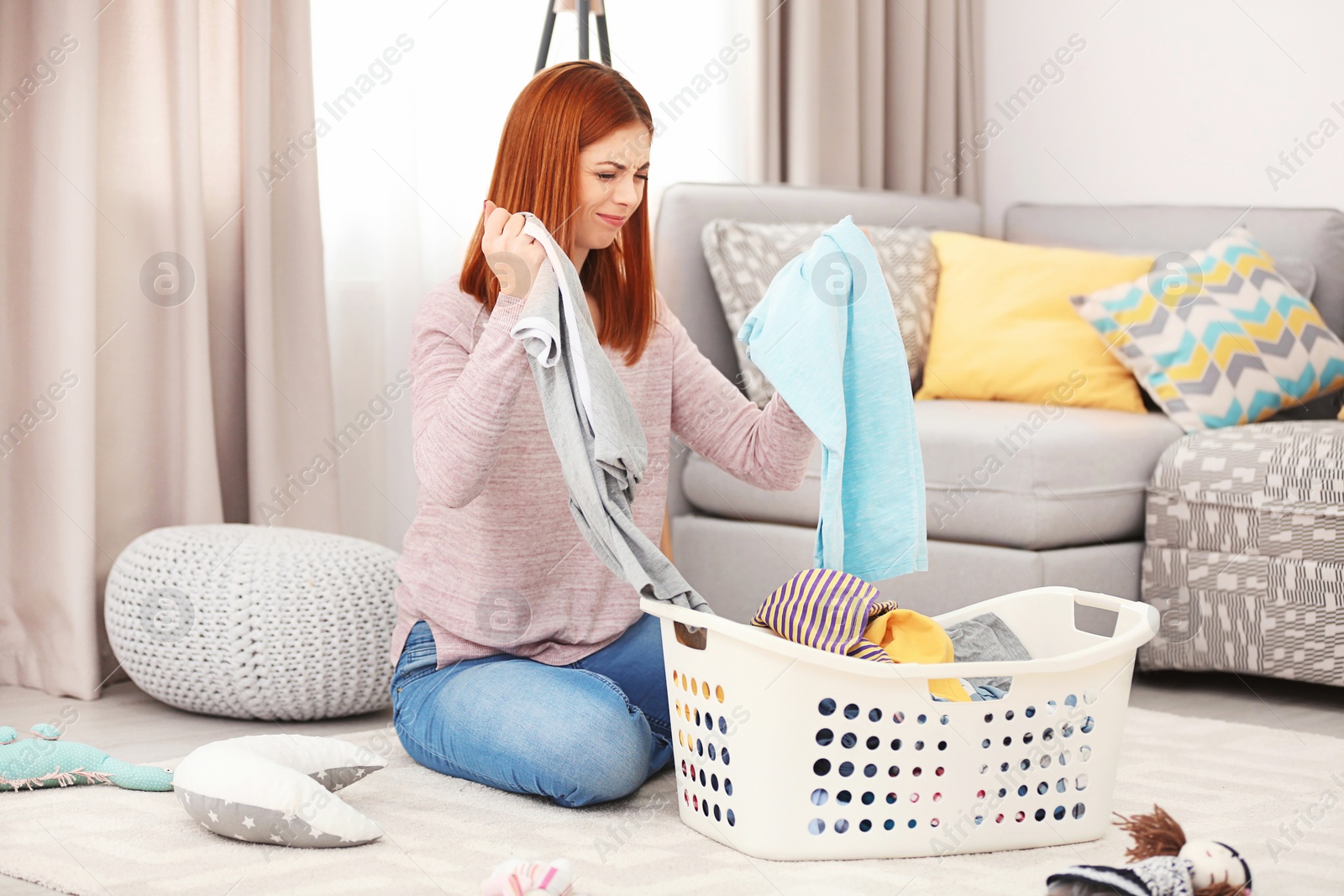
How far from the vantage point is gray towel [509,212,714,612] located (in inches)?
50.5

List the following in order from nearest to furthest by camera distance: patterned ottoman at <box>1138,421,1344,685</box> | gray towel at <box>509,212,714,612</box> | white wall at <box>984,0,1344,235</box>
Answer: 1. gray towel at <box>509,212,714,612</box>
2. patterned ottoman at <box>1138,421,1344,685</box>
3. white wall at <box>984,0,1344,235</box>

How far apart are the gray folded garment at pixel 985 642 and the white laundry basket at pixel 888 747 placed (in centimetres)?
11

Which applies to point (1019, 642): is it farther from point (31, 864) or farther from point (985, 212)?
point (985, 212)

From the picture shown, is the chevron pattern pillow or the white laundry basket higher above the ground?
the chevron pattern pillow

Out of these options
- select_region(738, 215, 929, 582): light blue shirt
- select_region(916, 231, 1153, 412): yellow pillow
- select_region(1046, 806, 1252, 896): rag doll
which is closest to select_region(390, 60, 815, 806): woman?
select_region(738, 215, 929, 582): light blue shirt

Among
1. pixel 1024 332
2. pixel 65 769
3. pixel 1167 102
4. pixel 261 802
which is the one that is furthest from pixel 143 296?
pixel 1167 102

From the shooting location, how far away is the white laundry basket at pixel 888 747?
1.17 m

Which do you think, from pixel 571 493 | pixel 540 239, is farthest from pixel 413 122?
pixel 571 493

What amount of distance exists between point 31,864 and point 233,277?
1.16 m

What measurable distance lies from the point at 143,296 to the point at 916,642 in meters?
1.39

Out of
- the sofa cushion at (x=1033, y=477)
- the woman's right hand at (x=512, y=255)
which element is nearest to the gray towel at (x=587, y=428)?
the woman's right hand at (x=512, y=255)

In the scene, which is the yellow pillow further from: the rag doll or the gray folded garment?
the rag doll

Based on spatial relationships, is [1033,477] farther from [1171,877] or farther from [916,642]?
[1171,877]

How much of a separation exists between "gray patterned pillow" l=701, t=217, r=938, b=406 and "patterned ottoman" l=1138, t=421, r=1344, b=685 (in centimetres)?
52
